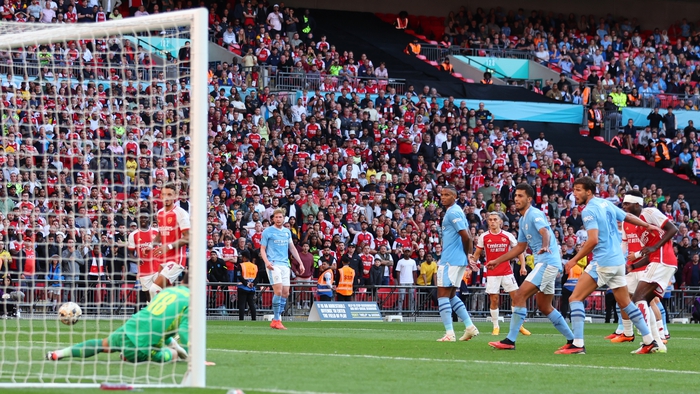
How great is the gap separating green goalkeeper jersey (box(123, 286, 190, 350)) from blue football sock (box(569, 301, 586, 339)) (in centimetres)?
593

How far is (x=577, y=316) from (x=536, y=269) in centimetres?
91

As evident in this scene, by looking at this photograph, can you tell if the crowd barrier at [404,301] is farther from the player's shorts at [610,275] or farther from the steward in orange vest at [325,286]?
the player's shorts at [610,275]

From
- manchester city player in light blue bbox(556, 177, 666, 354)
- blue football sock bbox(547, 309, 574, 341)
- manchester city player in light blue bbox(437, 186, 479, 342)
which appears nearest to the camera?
Answer: manchester city player in light blue bbox(556, 177, 666, 354)

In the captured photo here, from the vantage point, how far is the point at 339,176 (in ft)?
103

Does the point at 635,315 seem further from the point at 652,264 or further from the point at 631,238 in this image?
the point at 631,238

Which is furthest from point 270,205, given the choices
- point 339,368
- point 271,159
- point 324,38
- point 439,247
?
point 339,368

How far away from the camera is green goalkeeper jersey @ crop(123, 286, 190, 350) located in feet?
34.5

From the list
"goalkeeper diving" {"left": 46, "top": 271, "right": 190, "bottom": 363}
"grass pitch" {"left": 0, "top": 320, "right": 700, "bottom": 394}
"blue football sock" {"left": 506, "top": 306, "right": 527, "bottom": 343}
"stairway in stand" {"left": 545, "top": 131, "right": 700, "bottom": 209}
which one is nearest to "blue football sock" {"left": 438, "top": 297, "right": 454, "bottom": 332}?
"grass pitch" {"left": 0, "top": 320, "right": 700, "bottom": 394}

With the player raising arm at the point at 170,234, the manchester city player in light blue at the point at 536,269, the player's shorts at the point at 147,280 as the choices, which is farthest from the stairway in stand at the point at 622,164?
the player raising arm at the point at 170,234

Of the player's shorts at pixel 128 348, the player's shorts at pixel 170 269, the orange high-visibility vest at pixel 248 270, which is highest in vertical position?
the player's shorts at pixel 170 269

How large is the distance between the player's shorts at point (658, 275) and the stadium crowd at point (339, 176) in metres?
7.12

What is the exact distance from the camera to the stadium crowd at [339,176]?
16.8 m

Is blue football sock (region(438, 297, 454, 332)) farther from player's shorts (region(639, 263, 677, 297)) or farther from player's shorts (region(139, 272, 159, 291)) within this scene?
player's shorts (region(139, 272, 159, 291))

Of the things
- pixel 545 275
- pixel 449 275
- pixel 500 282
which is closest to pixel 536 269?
pixel 545 275
